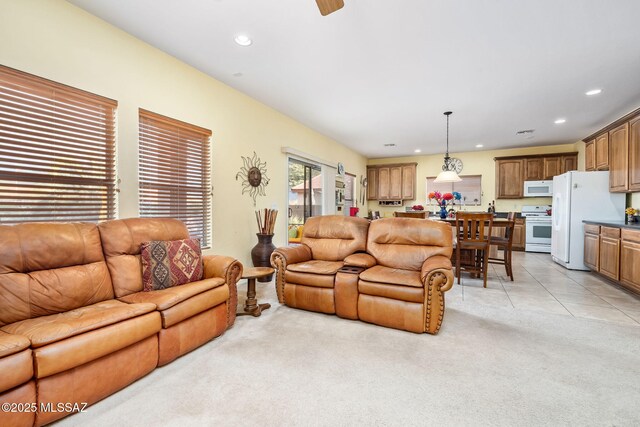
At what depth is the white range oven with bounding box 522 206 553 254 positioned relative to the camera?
668 cm

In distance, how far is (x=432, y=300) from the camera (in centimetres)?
248

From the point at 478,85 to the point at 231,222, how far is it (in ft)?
12.2

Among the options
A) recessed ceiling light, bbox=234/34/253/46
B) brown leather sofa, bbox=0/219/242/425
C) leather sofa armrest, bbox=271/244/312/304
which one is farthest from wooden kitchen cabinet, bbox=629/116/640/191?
brown leather sofa, bbox=0/219/242/425

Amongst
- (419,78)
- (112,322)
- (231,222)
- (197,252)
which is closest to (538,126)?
(419,78)

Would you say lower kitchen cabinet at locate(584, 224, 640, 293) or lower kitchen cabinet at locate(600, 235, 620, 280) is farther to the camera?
lower kitchen cabinet at locate(600, 235, 620, 280)

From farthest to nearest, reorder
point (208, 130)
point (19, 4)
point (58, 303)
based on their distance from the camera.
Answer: point (208, 130)
point (19, 4)
point (58, 303)

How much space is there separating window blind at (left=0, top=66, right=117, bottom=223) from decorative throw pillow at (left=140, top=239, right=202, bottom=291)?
0.66 m

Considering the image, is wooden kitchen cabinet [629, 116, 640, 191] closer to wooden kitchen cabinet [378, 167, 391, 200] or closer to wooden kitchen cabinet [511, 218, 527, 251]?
wooden kitchen cabinet [511, 218, 527, 251]

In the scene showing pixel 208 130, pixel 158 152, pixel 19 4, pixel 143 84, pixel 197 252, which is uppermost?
pixel 19 4

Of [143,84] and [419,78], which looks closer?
[143,84]

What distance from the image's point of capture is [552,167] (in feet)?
22.7

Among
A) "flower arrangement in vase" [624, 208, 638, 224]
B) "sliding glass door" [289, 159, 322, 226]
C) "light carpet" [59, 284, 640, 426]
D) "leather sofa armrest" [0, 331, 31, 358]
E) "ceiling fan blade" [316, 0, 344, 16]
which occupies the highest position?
"ceiling fan blade" [316, 0, 344, 16]

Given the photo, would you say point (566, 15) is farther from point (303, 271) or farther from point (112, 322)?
point (112, 322)

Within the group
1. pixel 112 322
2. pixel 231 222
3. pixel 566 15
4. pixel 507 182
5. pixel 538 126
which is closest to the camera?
pixel 112 322
